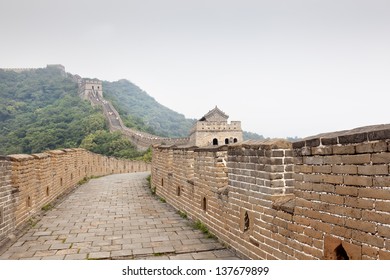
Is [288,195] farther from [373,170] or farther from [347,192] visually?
[373,170]

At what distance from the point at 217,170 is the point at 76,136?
176 feet

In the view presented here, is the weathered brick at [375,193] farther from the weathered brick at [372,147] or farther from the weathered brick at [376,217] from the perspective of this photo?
the weathered brick at [372,147]

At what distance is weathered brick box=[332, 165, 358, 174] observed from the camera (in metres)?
2.85

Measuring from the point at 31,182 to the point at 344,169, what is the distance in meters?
6.87

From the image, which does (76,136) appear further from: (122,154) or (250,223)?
(250,223)

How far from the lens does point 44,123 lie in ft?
192

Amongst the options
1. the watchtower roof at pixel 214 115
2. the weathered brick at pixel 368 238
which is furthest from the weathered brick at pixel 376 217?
the watchtower roof at pixel 214 115

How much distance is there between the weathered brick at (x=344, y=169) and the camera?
2846 mm

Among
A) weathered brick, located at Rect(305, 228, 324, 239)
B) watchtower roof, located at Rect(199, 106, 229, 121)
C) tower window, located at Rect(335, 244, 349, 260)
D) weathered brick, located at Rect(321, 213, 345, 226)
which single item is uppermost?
watchtower roof, located at Rect(199, 106, 229, 121)

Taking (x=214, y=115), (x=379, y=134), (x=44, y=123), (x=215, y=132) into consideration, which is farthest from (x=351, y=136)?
(x=44, y=123)

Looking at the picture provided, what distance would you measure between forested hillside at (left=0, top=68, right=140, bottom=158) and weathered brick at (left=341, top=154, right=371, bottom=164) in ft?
116

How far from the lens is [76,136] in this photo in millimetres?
55969

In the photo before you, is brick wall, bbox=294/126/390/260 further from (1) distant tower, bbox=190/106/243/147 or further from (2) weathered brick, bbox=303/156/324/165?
(1) distant tower, bbox=190/106/243/147

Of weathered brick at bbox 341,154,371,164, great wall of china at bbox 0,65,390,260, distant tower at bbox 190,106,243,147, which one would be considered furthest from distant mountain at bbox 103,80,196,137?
weathered brick at bbox 341,154,371,164
